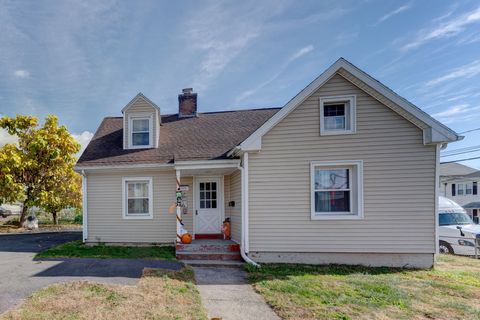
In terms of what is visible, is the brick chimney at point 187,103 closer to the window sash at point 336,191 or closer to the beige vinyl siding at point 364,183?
the beige vinyl siding at point 364,183

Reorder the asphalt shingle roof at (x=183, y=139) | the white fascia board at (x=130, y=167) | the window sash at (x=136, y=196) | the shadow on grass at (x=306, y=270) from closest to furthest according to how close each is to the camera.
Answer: the shadow on grass at (x=306, y=270) → the white fascia board at (x=130, y=167) → the asphalt shingle roof at (x=183, y=139) → the window sash at (x=136, y=196)

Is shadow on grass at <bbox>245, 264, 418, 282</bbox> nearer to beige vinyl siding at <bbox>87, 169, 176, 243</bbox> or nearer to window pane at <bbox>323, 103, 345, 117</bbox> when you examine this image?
beige vinyl siding at <bbox>87, 169, 176, 243</bbox>

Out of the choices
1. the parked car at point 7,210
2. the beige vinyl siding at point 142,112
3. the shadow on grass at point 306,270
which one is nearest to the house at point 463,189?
the shadow on grass at point 306,270

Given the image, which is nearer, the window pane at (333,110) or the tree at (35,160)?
the window pane at (333,110)

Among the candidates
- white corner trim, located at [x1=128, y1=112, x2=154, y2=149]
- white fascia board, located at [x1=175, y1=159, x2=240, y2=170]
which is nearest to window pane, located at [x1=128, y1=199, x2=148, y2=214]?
white corner trim, located at [x1=128, y1=112, x2=154, y2=149]

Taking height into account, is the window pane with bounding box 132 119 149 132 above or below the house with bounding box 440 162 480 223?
above

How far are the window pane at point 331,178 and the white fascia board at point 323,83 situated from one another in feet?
6.73

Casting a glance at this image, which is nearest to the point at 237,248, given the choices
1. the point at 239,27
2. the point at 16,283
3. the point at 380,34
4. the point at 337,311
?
the point at 337,311

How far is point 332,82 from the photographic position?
783cm

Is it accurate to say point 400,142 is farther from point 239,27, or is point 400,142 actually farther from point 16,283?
point 16,283

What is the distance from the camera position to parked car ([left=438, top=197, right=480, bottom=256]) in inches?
402

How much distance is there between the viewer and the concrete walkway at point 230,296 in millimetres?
4430

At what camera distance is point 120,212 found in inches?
392

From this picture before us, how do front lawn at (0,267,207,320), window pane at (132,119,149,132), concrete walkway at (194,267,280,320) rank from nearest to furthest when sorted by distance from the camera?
1. front lawn at (0,267,207,320)
2. concrete walkway at (194,267,280,320)
3. window pane at (132,119,149,132)
